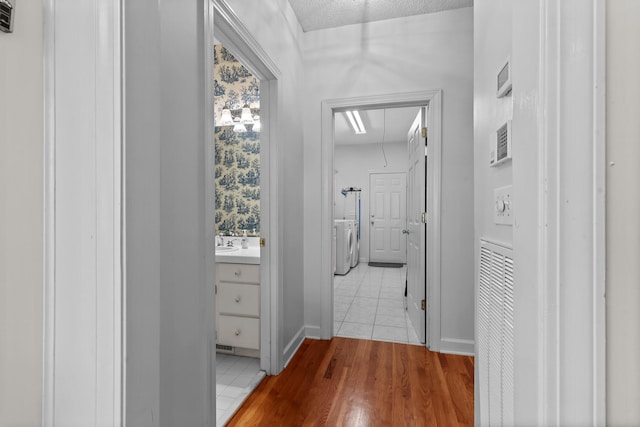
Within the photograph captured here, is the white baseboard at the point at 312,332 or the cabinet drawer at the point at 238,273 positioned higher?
the cabinet drawer at the point at 238,273

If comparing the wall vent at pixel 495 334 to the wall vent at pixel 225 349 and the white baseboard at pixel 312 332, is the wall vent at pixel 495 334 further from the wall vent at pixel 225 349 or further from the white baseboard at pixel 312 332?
the wall vent at pixel 225 349

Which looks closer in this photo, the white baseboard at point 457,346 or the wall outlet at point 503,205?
the wall outlet at point 503,205

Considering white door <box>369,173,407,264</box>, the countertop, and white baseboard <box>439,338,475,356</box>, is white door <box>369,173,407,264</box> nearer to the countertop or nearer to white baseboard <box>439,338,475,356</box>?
white baseboard <box>439,338,475,356</box>

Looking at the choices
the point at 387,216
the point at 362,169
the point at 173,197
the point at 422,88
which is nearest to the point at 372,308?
the point at 422,88

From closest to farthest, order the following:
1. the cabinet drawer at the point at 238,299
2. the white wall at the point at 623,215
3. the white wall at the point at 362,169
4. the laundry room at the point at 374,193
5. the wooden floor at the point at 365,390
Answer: the white wall at the point at 623,215
the wooden floor at the point at 365,390
the cabinet drawer at the point at 238,299
the laundry room at the point at 374,193
the white wall at the point at 362,169

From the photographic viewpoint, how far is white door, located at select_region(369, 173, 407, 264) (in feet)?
21.3

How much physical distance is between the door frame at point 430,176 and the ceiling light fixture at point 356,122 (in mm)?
1734

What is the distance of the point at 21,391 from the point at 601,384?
1.01 metres

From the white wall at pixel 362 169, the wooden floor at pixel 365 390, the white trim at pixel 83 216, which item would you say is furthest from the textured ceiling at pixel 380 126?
the white trim at pixel 83 216

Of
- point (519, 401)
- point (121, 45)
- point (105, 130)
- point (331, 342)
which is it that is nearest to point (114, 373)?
point (105, 130)

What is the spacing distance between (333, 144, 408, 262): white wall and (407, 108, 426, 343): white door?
3423 millimetres

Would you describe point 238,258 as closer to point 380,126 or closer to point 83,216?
point 83,216

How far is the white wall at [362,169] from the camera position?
658 cm

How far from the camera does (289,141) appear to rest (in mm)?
2273
